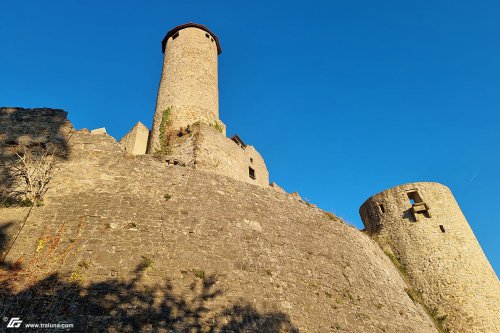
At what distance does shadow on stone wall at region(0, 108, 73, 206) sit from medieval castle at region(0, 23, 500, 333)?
0.04 metres

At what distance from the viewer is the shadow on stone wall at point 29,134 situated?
10.1 m

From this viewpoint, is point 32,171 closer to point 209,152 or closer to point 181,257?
point 181,257

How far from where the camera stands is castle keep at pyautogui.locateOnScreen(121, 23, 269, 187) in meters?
15.6

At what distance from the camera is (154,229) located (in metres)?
9.36

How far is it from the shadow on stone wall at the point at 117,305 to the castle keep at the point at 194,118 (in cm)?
698

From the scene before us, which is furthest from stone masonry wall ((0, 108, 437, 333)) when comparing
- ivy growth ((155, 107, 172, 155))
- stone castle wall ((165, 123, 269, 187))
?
ivy growth ((155, 107, 172, 155))

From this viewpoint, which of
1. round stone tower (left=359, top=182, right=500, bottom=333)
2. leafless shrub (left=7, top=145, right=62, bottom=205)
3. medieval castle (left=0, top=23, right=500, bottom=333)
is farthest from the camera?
A: round stone tower (left=359, top=182, right=500, bottom=333)

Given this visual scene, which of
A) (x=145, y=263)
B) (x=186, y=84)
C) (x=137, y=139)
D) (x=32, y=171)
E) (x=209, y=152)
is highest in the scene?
(x=186, y=84)

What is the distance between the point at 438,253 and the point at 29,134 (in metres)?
16.7

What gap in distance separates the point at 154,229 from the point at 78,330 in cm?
305

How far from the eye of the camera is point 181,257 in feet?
29.1

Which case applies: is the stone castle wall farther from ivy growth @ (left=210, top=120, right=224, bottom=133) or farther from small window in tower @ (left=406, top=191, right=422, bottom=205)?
small window in tower @ (left=406, top=191, right=422, bottom=205)

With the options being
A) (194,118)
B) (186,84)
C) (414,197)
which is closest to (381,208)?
(414,197)

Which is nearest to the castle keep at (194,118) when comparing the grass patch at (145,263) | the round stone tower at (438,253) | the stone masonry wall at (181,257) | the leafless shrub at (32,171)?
the stone masonry wall at (181,257)
